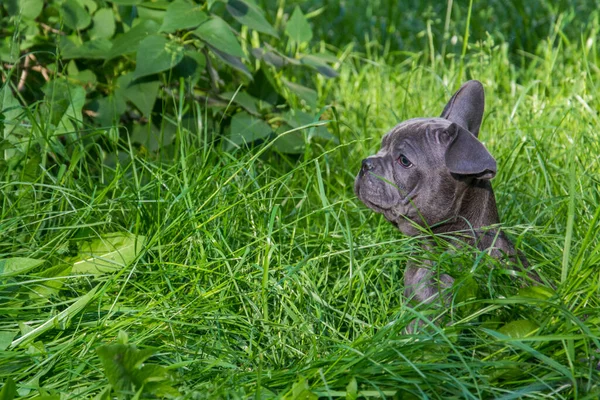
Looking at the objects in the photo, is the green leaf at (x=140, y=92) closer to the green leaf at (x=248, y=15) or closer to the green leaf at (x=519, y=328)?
the green leaf at (x=248, y=15)

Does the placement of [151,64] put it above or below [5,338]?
above

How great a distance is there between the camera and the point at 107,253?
287cm

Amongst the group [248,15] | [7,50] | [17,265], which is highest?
[248,15]

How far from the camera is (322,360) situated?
7.36ft

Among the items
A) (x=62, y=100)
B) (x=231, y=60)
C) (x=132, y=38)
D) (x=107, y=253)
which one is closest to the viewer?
(x=107, y=253)

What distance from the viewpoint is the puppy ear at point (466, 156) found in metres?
2.45

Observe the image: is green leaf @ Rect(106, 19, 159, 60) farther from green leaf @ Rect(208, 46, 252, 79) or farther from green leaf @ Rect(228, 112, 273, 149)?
green leaf @ Rect(228, 112, 273, 149)

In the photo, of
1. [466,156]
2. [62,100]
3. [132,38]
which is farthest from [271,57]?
[466,156]

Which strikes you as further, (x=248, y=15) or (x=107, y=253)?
(x=248, y=15)

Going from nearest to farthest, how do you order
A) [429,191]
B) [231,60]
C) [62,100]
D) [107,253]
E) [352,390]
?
[352,390] → [429,191] → [107,253] → [62,100] → [231,60]

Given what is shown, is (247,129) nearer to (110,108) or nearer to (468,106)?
(110,108)

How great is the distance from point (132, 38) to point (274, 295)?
1.56 metres

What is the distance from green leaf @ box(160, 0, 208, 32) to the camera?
351 centimetres

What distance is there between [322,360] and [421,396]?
0.29m
